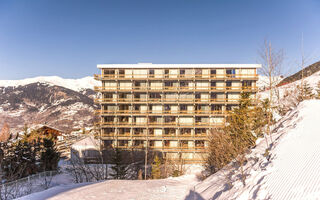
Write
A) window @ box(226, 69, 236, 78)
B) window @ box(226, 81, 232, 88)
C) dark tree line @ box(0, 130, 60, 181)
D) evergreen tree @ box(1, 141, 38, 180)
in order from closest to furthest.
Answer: evergreen tree @ box(1, 141, 38, 180) < dark tree line @ box(0, 130, 60, 181) < window @ box(226, 69, 236, 78) < window @ box(226, 81, 232, 88)

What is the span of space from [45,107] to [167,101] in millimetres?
125698

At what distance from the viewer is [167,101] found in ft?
94.4

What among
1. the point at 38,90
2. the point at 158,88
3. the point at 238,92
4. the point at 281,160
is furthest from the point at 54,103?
the point at 281,160

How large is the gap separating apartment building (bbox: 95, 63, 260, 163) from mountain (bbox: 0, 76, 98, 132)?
56776 millimetres

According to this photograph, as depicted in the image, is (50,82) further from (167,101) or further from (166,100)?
(167,101)

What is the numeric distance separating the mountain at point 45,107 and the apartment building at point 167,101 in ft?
186

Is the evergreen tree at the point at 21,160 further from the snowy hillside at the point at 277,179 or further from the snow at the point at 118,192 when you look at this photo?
the snowy hillside at the point at 277,179

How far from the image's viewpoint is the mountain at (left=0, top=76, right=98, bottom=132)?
8994cm

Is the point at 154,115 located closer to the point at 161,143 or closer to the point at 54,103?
the point at 161,143

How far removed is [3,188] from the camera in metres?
12.9

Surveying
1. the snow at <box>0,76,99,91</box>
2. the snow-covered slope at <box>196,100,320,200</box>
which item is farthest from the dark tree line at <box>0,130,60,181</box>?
the snow at <box>0,76,99,91</box>

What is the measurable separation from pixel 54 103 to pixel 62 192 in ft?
439

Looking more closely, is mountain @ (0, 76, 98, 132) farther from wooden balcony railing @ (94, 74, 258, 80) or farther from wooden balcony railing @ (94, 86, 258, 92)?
wooden balcony railing @ (94, 74, 258, 80)

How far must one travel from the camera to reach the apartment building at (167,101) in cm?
2828
